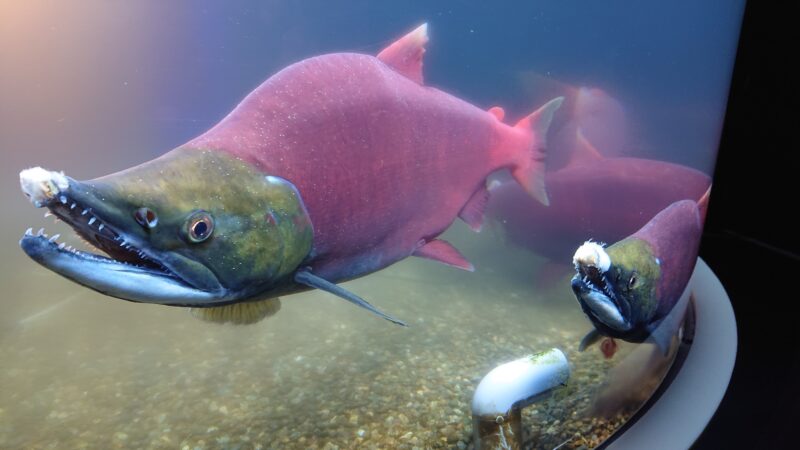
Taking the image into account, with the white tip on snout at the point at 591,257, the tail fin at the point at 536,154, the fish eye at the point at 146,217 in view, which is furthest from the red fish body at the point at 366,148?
the white tip on snout at the point at 591,257

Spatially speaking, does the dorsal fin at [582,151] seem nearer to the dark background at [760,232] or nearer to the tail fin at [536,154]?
the tail fin at [536,154]

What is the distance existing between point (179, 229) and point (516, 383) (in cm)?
117

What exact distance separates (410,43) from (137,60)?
32.2 inches

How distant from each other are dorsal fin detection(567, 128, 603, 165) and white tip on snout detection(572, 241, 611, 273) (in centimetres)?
84

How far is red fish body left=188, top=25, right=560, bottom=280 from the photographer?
1328mm

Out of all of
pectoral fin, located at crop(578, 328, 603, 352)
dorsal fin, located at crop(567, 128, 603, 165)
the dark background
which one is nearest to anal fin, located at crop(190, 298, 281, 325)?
pectoral fin, located at crop(578, 328, 603, 352)

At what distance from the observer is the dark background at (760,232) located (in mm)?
2500

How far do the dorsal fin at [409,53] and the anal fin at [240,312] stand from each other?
81 cm

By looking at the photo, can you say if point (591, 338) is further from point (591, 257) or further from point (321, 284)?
point (321, 284)

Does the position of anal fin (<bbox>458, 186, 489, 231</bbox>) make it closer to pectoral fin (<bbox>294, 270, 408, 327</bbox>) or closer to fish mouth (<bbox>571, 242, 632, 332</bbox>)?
fish mouth (<bbox>571, 242, 632, 332</bbox>)

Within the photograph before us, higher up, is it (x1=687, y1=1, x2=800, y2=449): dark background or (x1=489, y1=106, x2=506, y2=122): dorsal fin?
(x1=489, y1=106, x2=506, y2=122): dorsal fin

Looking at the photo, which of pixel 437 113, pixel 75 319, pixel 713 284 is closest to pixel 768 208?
pixel 713 284

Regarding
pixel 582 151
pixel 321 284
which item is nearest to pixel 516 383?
pixel 321 284

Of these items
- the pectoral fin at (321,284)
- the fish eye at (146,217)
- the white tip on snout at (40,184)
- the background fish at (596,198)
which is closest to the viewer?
the white tip on snout at (40,184)
